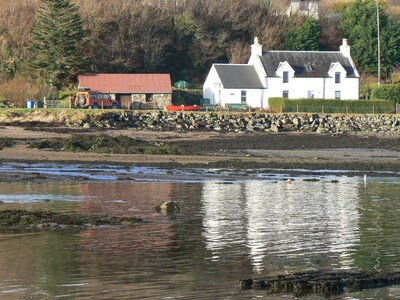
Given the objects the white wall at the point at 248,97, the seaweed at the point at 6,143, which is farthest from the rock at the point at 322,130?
the seaweed at the point at 6,143

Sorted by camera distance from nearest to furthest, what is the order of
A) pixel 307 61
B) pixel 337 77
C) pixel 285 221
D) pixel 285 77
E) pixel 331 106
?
pixel 285 221 < pixel 331 106 < pixel 285 77 < pixel 337 77 < pixel 307 61

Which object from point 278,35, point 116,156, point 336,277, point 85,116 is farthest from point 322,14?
point 336,277

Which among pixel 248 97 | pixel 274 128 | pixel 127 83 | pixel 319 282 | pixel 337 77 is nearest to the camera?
pixel 319 282

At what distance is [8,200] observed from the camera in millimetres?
25375

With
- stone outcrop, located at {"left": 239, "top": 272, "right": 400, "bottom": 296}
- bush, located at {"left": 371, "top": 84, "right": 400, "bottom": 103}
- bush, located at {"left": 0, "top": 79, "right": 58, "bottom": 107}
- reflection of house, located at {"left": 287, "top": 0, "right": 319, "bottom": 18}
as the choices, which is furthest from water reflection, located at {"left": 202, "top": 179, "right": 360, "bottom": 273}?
reflection of house, located at {"left": 287, "top": 0, "right": 319, "bottom": 18}

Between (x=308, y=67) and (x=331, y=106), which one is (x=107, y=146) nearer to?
(x=331, y=106)

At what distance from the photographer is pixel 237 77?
7056 centimetres

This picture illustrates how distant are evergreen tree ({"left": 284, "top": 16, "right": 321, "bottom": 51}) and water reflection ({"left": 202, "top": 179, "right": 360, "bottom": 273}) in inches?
1962

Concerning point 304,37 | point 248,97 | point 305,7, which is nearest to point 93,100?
point 248,97

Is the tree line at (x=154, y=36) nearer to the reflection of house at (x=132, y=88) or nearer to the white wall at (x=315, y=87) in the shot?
the reflection of house at (x=132, y=88)

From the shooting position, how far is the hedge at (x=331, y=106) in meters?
66.2

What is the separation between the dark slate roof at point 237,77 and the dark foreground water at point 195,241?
39547 mm

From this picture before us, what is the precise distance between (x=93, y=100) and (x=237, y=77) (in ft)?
40.8

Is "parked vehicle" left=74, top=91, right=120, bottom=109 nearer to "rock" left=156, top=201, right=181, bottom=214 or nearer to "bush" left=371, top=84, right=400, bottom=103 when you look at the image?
"bush" left=371, top=84, right=400, bottom=103
